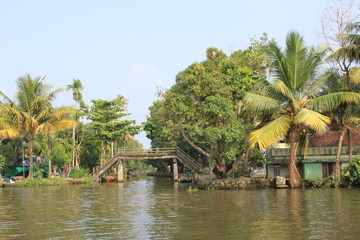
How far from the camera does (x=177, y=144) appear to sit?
164 ft

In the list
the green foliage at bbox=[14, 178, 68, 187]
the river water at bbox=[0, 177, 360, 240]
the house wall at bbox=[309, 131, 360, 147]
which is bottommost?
the river water at bbox=[0, 177, 360, 240]

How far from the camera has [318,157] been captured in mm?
29344

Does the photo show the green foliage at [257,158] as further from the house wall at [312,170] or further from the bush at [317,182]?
the bush at [317,182]

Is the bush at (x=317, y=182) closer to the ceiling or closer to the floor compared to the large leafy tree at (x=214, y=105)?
closer to the floor

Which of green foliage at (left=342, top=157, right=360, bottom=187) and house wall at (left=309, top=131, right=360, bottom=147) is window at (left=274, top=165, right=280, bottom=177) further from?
green foliage at (left=342, top=157, right=360, bottom=187)

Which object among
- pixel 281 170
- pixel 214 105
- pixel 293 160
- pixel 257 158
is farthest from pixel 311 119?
pixel 257 158

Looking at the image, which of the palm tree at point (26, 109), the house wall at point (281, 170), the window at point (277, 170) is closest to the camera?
the house wall at point (281, 170)

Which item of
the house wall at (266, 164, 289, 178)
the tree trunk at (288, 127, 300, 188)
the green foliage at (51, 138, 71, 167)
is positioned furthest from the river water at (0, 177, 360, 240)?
the green foliage at (51, 138, 71, 167)

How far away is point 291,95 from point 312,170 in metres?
7.72

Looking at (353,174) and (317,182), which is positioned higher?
(353,174)

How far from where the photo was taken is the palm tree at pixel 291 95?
24.5 m

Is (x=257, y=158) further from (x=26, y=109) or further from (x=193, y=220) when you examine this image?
(x=193, y=220)

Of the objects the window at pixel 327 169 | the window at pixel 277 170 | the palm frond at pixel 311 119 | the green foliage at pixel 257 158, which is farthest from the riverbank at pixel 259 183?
the green foliage at pixel 257 158

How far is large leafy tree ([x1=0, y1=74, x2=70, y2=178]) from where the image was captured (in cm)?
3522
